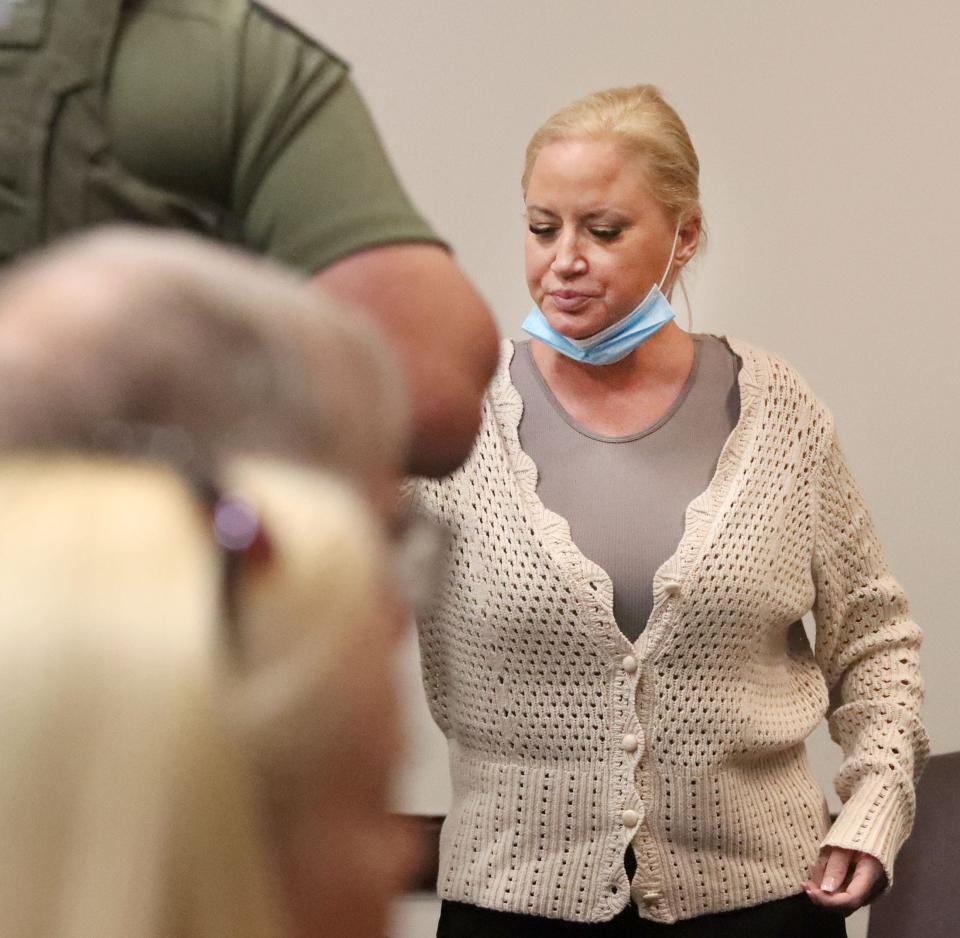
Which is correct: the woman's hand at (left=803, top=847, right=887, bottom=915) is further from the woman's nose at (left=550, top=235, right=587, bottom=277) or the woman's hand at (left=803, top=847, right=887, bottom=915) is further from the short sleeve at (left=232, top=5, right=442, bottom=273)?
the short sleeve at (left=232, top=5, right=442, bottom=273)

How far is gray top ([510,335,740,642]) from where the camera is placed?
1726mm

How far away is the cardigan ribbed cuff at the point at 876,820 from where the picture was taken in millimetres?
1751

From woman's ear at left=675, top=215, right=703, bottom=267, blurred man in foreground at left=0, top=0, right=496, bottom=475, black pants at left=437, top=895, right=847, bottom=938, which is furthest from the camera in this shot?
woman's ear at left=675, top=215, right=703, bottom=267

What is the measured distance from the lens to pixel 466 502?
1784 millimetres

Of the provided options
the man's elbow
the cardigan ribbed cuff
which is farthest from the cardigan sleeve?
the man's elbow

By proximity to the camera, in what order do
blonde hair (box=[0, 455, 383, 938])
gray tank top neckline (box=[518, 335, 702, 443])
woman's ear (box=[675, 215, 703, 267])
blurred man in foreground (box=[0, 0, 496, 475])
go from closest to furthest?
blonde hair (box=[0, 455, 383, 938]) → blurred man in foreground (box=[0, 0, 496, 475]) → gray tank top neckline (box=[518, 335, 702, 443]) → woman's ear (box=[675, 215, 703, 267])

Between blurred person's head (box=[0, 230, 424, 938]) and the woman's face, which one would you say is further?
the woman's face

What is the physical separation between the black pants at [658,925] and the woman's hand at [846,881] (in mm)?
40

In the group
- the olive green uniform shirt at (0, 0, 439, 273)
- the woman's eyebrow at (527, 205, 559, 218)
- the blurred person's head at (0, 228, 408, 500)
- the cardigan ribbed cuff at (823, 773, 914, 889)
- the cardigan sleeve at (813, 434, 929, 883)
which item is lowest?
the cardigan ribbed cuff at (823, 773, 914, 889)

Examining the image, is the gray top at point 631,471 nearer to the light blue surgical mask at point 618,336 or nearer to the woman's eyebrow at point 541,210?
the light blue surgical mask at point 618,336

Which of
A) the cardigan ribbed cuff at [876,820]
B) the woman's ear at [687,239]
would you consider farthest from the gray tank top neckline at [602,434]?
the cardigan ribbed cuff at [876,820]

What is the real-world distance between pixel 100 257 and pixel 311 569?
166 millimetres

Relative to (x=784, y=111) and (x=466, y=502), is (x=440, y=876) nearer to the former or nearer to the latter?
(x=466, y=502)

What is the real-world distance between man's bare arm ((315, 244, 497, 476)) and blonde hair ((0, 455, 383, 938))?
0.79 feet
